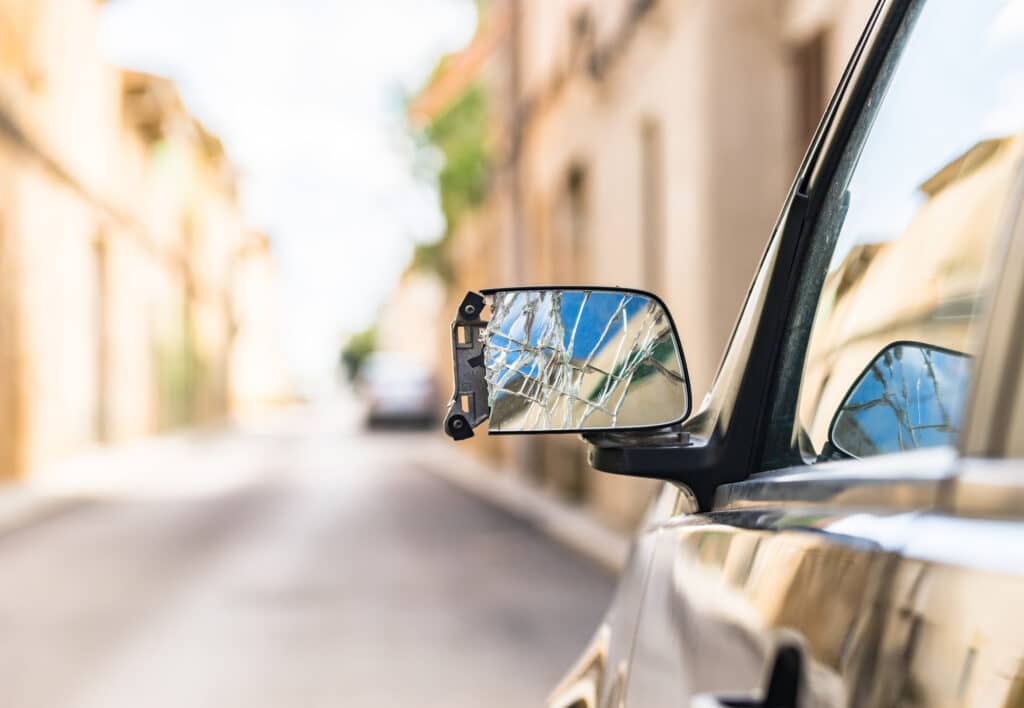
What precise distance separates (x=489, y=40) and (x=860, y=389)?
18.9m

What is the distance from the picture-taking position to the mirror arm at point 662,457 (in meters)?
1.58

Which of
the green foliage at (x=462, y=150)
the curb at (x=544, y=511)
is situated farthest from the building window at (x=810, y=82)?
the green foliage at (x=462, y=150)

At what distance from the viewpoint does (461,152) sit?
954 inches

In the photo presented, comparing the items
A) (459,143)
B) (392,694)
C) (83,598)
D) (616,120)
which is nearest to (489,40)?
(459,143)

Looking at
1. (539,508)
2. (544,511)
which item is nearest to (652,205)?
(544,511)

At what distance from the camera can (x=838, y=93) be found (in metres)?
1.57

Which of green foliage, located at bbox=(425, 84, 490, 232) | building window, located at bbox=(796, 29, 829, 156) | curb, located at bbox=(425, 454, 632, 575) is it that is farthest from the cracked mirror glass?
green foliage, located at bbox=(425, 84, 490, 232)

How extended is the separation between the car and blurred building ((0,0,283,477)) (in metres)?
4.66

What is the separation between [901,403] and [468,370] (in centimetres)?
51

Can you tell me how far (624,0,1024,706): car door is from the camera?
36.7 inches

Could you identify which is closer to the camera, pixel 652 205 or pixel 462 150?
pixel 652 205

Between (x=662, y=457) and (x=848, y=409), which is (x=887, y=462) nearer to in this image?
(x=848, y=409)

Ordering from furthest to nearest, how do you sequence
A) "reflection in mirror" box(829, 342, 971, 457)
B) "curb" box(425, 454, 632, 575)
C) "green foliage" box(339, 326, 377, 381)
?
Answer: 1. "green foliage" box(339, 326, 377, 381)
2. "curb" box(425, 454, 632, 575)
3. "reflection in mirror" box(829, 342, 971, 457)

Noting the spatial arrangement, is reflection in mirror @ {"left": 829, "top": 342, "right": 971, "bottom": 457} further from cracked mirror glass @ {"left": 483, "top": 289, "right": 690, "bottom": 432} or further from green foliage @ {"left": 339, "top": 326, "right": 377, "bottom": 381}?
green foliage @ {"left": 339, "top": 326, "right": 377, "bottom": 381}
